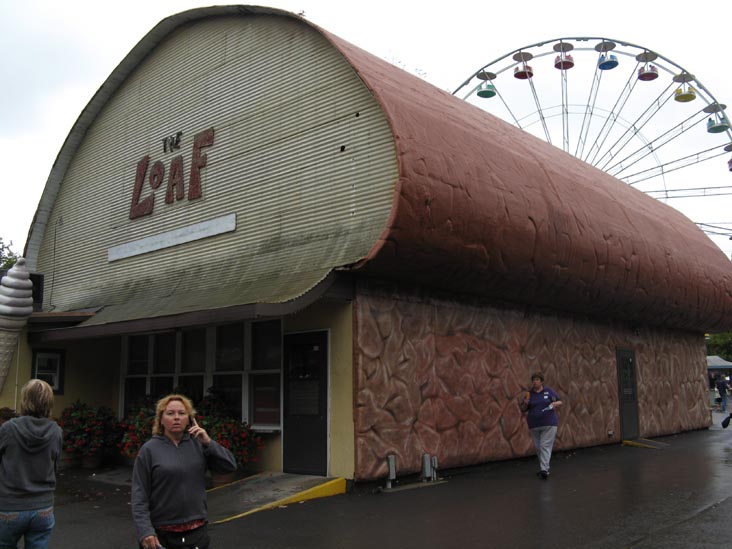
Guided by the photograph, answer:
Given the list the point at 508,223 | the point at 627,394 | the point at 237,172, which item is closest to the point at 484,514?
the point at 508,223

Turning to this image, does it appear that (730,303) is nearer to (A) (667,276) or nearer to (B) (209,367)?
(A) (667,276)

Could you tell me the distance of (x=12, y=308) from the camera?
12.2m

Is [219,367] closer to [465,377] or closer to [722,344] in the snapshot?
[465,377]

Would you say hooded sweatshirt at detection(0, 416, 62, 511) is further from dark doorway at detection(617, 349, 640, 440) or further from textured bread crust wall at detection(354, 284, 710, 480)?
dark doorway at detection(617, 349, 640, 440)

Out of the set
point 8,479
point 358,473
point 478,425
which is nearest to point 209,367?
point 358,473

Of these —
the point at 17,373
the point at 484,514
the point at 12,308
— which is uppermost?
the point at 12,308

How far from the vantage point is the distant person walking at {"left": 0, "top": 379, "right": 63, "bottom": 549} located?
15.1ft

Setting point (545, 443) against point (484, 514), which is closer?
point (484, 514)

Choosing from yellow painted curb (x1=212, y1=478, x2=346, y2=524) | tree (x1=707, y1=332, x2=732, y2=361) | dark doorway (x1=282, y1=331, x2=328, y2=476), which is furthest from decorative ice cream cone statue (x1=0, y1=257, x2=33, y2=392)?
Result: tree (x1=707, y1=332, x2=732, y2=361)

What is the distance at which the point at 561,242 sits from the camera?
13.1m

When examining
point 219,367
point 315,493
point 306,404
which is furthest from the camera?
point 219,367

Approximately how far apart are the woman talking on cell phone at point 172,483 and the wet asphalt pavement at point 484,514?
3169mm

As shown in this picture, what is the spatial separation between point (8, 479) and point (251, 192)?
8534mm

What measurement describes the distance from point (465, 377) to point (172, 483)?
8.29 m
